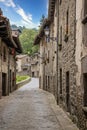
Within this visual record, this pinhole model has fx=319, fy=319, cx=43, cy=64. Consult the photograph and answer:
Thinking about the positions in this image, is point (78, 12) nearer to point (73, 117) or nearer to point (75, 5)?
point (75, 5)

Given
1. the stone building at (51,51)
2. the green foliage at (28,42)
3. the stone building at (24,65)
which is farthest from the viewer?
the stone building at (24,65)

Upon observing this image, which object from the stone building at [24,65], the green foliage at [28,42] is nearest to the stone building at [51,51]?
the green foliage at [28,42]

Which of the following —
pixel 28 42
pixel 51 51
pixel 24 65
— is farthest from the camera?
pixel 24 65

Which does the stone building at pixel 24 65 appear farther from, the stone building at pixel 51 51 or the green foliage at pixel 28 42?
the stone building at pixel 51 51

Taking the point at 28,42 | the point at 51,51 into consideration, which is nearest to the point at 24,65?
the point at 28,42

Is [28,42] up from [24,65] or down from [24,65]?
up

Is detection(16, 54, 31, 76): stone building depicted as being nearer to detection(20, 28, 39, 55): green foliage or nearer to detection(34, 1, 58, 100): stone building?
detection(20, 28, 39, 55): green foliage

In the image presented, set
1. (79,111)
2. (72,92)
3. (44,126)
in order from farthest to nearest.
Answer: (72,92) < (44,126) < (79,111)

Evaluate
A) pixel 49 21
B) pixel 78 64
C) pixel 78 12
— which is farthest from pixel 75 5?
pixel 49 21

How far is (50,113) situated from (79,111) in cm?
453

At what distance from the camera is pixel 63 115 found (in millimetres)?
13531

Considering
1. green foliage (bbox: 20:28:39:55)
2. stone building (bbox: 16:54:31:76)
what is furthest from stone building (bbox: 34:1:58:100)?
stone building (bbox: 16:54:31:76)

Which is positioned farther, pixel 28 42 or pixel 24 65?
pixel 24 65

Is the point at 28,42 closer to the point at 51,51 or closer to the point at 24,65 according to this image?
the point at 24,65
